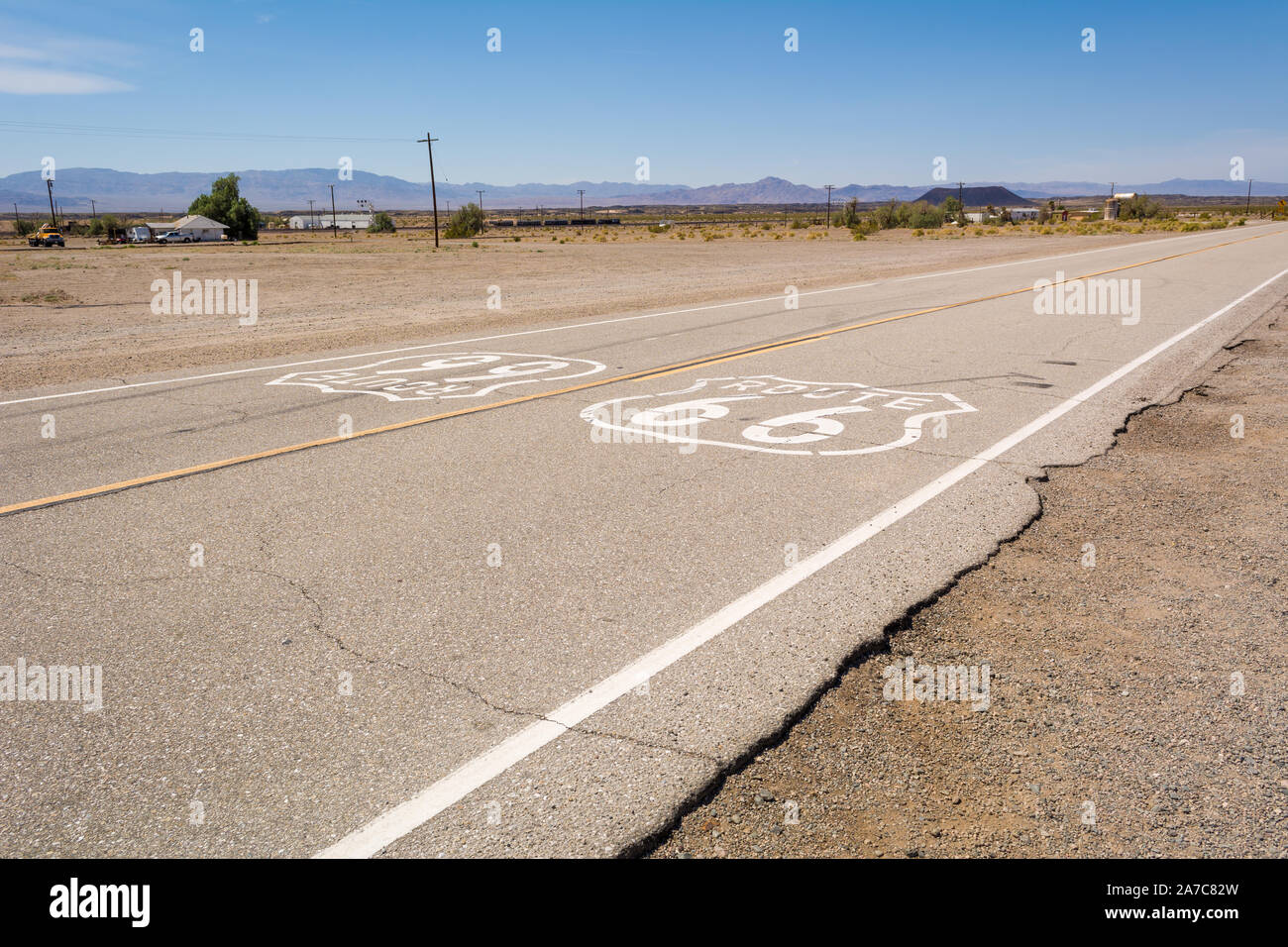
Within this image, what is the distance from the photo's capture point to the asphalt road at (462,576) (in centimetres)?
309

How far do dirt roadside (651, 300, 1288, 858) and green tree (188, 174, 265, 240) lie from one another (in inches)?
4266

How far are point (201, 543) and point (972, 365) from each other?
922 centimetres

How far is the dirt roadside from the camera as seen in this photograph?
291 centimetres

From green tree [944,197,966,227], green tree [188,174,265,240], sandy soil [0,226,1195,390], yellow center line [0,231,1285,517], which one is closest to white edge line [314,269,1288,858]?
yellow center line [0,231,1285,517]

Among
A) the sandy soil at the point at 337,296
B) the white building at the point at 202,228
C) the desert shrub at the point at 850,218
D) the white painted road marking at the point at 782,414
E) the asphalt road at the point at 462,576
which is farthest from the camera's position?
the white building at the point at 202,228

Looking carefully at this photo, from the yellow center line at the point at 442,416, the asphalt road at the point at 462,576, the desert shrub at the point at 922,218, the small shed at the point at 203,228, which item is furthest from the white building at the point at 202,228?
the asphalt road at the point at 462,576

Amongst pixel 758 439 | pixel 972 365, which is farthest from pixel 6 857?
pixel 972 365

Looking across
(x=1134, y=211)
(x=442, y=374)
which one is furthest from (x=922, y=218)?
(x=442, y=374)

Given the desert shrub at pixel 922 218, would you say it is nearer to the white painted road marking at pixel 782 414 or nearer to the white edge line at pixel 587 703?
the white painted road marking at pixel 782 414

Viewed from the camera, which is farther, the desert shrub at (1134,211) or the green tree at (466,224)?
the desert shrub at (1134,211)

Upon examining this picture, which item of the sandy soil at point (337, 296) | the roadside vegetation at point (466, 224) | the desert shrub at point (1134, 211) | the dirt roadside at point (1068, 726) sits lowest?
the dirt roadside at point (1068, 726)

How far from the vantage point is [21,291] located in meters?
26.5

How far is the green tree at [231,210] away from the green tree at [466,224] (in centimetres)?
2444

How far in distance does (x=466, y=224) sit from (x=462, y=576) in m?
92.6
